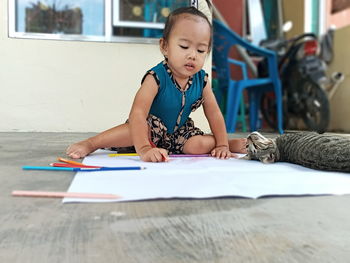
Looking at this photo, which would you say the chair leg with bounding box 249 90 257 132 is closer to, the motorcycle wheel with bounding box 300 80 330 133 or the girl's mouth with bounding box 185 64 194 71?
the motorcycle wheel with bounding box 300 80 330 133

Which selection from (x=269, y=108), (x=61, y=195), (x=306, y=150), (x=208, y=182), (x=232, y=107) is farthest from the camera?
(x=269, y=108)

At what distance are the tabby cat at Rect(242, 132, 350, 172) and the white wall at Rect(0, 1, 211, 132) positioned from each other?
64.7 inches

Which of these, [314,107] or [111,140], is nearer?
[111,140]

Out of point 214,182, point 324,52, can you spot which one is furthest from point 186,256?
point 324,52

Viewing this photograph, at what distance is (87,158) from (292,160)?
25.0 inches

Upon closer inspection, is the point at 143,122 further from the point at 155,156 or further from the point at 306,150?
the point at 306,150

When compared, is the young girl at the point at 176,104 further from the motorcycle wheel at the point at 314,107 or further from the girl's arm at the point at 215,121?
the motorcycle wheel at the point at 314,107

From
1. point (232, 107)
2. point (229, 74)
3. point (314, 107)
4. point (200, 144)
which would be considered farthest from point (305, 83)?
point (200, 144)

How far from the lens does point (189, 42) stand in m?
1.33


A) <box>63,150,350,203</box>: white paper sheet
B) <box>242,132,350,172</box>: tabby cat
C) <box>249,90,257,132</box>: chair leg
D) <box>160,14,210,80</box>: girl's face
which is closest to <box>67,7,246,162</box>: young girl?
<box>160,14,210,80</box>: girl's face

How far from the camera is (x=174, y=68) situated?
1403mm

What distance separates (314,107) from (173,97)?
8.36 ft

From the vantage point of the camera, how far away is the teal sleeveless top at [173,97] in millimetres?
1405

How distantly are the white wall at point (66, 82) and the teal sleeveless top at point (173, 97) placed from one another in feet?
4.45
